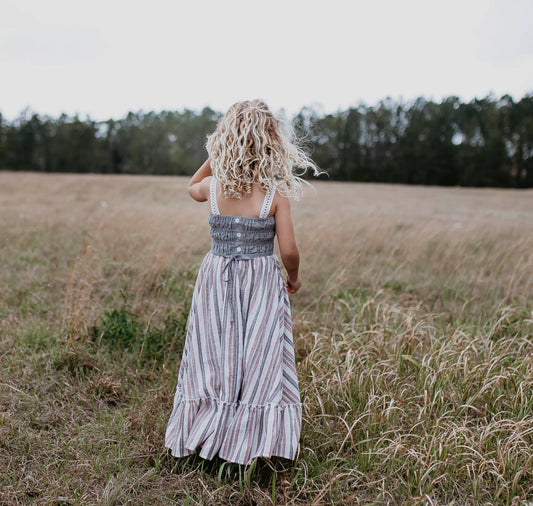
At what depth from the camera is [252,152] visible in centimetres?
245

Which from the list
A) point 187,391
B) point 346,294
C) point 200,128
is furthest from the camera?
point 200,128

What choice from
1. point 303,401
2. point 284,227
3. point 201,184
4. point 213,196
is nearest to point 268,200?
point 284,227

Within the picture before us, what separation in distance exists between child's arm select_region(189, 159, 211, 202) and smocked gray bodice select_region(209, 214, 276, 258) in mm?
169

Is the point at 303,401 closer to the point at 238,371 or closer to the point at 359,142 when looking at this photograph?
the point at 238,371

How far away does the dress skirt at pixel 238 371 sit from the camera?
2.53m

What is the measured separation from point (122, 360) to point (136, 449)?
116 centimetres

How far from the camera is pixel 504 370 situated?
3648 mm

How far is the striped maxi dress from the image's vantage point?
2.53 m

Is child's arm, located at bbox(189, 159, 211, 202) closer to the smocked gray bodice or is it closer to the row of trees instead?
the smocked gray bodice

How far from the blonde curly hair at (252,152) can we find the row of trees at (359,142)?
4394 cm

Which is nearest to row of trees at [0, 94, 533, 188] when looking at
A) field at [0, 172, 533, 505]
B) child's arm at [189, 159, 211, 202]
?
field at [0, 172, 533, 505]

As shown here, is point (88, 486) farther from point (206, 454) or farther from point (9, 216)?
point (9, 216)

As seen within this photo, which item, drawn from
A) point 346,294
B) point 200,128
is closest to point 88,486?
point 346,294

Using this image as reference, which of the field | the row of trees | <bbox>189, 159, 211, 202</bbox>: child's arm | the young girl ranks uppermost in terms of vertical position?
the row of trees
